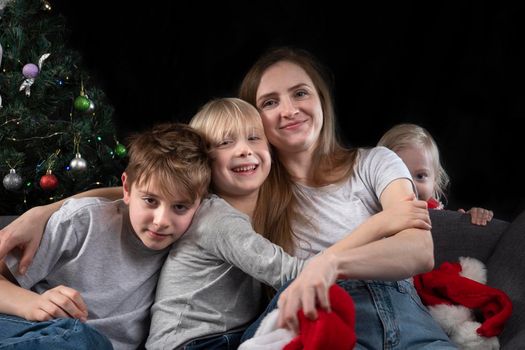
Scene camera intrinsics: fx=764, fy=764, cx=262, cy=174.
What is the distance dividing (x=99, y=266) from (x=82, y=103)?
1.29m

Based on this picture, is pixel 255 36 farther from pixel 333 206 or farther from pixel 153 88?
pixel 333 206

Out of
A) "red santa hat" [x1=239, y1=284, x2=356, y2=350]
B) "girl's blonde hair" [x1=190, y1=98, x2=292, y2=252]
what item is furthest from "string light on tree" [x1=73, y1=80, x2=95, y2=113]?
"red santa hat" [x1=239, y1=284, x2=356, y2=350]

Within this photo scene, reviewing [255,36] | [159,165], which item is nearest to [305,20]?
[255,36]

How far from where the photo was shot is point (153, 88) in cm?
398

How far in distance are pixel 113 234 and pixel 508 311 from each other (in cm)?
118

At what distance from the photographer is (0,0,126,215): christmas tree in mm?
3172

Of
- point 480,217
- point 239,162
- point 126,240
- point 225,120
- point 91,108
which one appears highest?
point 225,120

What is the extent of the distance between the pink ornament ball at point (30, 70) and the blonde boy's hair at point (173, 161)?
1.10m

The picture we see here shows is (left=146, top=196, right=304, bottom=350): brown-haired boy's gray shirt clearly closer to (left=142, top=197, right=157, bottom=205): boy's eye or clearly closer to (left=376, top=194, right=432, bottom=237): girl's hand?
(left=142, top=197, right=157, bottom=205): boy's eye

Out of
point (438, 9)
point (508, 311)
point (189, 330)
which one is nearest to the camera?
point (189, 330)

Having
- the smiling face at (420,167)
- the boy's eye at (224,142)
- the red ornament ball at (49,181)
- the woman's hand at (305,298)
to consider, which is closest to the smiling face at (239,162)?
the boy's eye at (224,142)

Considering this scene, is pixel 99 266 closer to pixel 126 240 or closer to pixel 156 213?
pixel 126 240

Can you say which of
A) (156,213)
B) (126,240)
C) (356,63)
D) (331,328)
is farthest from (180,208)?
(356,63)

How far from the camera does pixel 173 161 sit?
2.09 m
